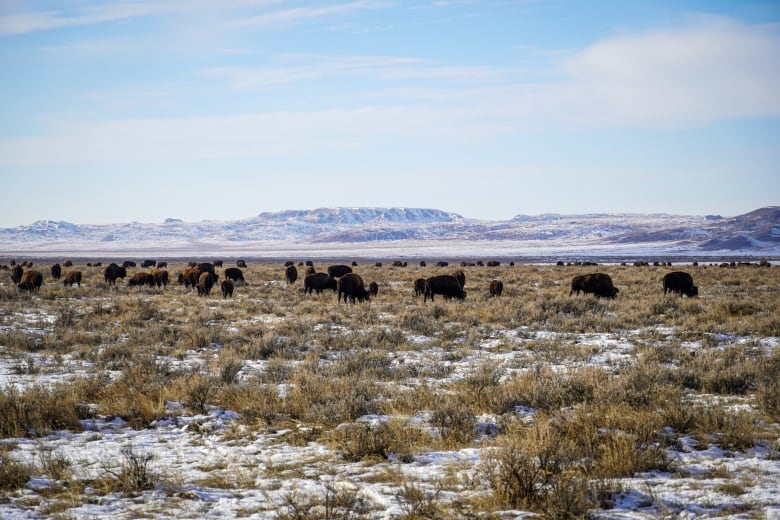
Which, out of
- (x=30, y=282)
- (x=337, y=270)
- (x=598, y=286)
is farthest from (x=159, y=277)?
(x=598, y=286)

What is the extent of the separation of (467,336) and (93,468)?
961cm

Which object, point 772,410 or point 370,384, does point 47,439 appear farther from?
point 772,410

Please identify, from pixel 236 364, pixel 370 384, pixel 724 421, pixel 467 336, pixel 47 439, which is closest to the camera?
pixel 724 421

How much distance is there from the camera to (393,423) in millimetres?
6383

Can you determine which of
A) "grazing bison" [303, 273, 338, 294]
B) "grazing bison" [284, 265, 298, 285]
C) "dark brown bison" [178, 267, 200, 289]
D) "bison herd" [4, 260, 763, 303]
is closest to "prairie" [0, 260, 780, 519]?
"bison herd" [4, 260, 763, 303]

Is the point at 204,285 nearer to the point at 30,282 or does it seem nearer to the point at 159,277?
the point at 159,277

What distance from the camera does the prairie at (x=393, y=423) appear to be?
455 cm

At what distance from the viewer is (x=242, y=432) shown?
659 cm

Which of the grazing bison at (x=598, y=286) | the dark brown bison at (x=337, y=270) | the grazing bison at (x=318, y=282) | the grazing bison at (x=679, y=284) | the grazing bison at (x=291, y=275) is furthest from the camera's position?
the dark brown bison at (x=337, y=270)

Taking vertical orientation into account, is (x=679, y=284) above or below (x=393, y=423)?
above

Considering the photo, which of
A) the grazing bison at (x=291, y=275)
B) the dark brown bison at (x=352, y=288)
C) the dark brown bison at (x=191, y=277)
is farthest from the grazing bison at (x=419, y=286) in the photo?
the dark brown bison at (x=191, y=277)

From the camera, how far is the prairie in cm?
455

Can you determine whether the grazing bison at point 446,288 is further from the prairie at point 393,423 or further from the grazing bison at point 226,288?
the grazing bison at point 226,288

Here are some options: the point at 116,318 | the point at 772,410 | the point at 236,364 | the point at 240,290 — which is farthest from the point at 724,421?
the point at 240,290
